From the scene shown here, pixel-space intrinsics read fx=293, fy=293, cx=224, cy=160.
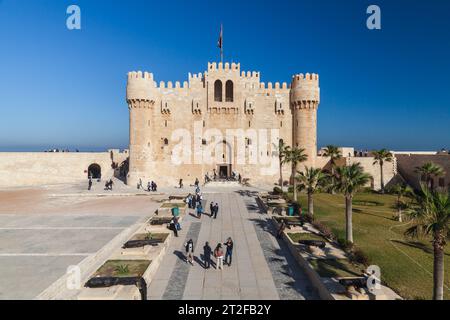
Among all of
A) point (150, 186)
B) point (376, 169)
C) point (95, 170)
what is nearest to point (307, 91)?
point (376, 169)

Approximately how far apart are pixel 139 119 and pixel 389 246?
3391cm

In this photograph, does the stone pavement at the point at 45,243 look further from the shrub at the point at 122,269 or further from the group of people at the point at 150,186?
the group of people at the point at 150,186

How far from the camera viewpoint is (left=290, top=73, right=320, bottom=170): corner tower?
42.1 m

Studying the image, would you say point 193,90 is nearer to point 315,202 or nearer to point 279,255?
point 315,202

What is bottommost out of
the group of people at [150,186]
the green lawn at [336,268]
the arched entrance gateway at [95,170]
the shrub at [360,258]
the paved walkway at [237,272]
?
the paved walkway at [237,272]

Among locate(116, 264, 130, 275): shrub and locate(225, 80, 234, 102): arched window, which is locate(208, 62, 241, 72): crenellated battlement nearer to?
locate(225, 80, 234, 102): arched window

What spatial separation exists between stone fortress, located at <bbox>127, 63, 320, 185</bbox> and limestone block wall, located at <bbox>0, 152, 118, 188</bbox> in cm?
1171

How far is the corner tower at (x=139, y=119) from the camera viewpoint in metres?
40.5

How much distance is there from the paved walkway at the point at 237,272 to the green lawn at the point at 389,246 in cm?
423

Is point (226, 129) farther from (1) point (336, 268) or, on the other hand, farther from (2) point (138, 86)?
(1) point (336, 268)

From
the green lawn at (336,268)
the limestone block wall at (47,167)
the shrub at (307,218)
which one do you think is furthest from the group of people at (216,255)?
the limestone block wall at (47,167)

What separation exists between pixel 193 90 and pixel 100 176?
72.0 ft

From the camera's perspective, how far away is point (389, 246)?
1766 centimetres

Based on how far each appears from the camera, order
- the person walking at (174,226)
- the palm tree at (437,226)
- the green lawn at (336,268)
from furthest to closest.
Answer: the person walking at (174,226) → the green lawn at (336,268) → the palm tree at (437,226)
